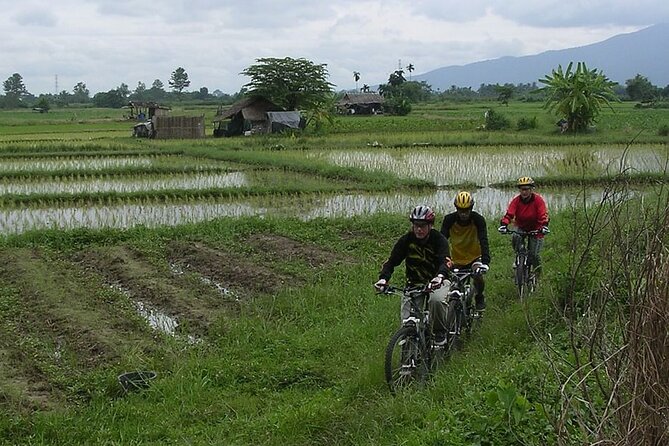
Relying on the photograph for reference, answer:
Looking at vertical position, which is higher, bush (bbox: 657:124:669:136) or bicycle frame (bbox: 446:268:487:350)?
bush (bbox: 657:124:669:136)

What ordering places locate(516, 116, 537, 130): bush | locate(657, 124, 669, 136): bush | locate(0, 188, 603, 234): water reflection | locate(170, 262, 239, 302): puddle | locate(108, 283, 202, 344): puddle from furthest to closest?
1. locate(516, 116, 537, 130): bush
2. locate(657, 124, 669, 136): bush
3. locate(0, 188, 603, 234): water reflection
4. locate(170, 262, 239, 302): puddle
5. locate(108, 283, 202, 344): puddle

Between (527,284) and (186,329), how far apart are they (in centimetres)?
364

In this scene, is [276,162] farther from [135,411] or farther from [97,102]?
[97,102]

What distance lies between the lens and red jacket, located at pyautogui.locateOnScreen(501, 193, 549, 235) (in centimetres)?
791

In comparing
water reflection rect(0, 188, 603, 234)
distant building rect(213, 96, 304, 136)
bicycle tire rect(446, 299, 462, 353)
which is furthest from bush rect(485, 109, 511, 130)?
bicycle tire rect(446, 299, 462, 353)

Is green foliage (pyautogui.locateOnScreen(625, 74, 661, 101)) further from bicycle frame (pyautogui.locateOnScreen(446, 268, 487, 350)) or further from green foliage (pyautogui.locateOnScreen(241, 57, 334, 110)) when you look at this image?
bicycle frame (pyautogui.locateOnScreen(446, 268, 487, 350))

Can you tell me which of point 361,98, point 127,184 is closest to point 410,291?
point 127,184

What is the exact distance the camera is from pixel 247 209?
15.7 metres

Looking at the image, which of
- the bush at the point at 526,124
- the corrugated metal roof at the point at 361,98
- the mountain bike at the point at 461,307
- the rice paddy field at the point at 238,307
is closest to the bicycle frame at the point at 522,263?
the rice paddy field at the point at 238,307

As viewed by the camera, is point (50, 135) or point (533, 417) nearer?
point (533, 417)

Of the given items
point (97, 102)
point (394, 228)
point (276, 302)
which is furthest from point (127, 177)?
point (97, 102)

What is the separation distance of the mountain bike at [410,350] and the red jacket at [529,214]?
2401 mm

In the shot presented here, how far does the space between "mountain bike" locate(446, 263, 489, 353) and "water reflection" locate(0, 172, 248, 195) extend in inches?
450

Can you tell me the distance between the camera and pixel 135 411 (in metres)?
5.84
